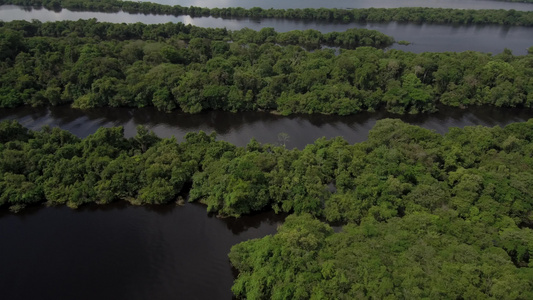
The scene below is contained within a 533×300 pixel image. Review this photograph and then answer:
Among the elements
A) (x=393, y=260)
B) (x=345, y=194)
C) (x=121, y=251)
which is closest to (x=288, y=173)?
(x=345, y=194)

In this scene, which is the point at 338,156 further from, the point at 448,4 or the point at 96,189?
the point at 448,4

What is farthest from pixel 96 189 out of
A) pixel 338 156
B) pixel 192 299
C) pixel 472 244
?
pixel 472 244

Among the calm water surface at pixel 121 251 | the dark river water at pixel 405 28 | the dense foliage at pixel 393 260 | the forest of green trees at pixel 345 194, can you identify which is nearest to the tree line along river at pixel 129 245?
the calm water surface at pixel 121 251

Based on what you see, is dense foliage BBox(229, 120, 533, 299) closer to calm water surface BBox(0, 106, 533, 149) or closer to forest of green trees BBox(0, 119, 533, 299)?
forest of green trees BBox(0, 119, 533, 299)

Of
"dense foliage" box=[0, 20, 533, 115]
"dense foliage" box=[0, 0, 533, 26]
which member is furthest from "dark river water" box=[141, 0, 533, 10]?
"dense foliage" box=[0, 20, 533, 115]

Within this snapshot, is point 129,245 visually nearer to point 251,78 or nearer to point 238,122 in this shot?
point 238,122
